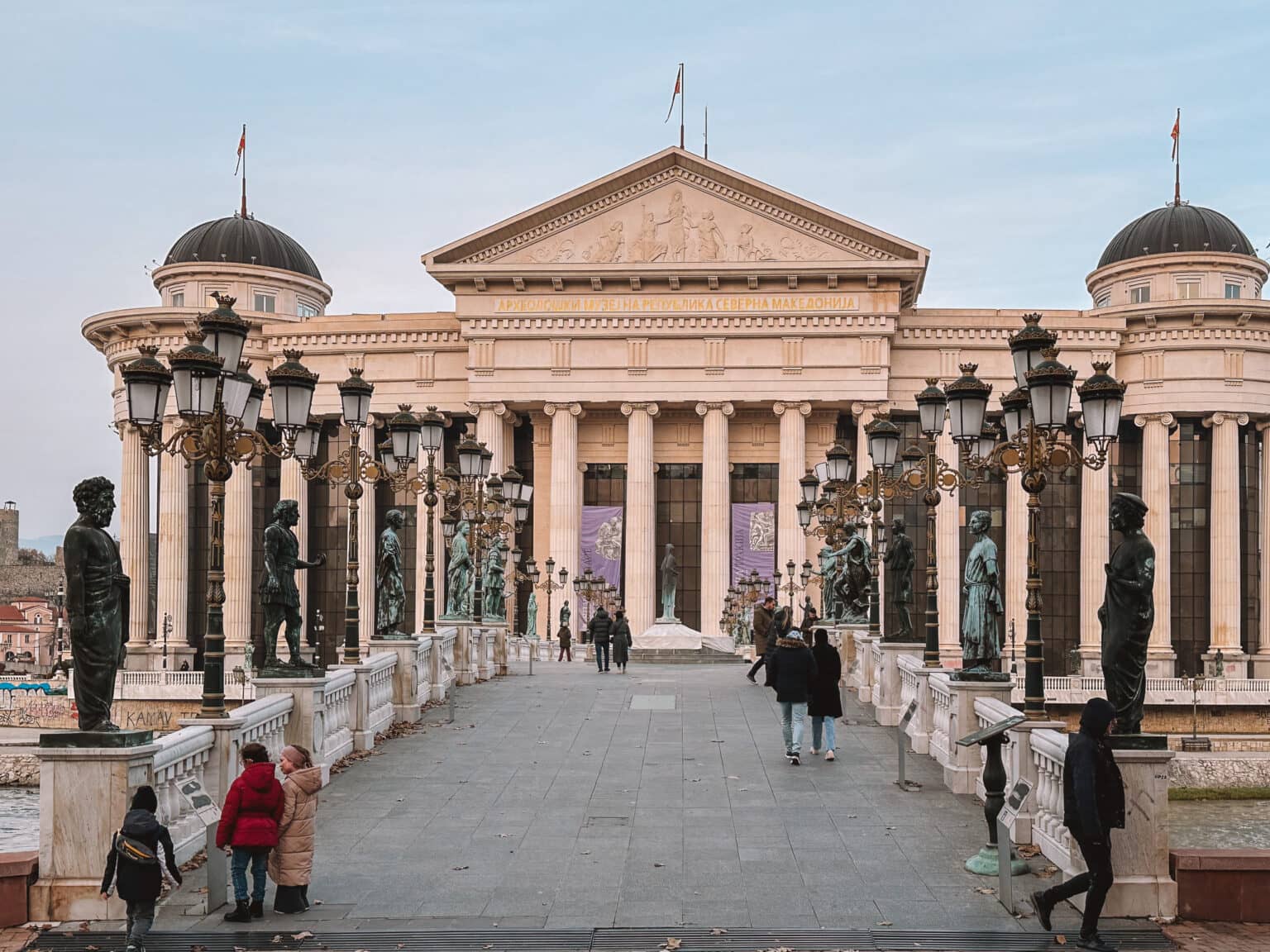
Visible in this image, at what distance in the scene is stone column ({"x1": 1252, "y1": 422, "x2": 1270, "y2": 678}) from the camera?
223 feet

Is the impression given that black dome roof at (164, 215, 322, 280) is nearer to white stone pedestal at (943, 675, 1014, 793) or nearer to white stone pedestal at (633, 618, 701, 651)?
white stone pedestal at (633, 618, 701, 651)

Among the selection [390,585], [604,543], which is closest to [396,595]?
[390,585]

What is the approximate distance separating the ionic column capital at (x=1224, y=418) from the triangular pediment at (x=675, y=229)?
51.9ft

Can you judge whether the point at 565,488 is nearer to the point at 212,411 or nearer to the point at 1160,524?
the point at 1160,524

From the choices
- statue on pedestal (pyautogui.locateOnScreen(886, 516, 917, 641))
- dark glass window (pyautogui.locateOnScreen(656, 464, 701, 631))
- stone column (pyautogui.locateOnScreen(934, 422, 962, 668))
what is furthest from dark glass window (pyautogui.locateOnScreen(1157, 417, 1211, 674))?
statue on pedestal (pyautogui.locateOnScreen(886, 516, 917, 641))

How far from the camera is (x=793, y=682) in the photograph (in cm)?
1917

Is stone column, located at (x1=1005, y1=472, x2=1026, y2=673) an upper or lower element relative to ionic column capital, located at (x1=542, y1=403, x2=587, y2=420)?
lower

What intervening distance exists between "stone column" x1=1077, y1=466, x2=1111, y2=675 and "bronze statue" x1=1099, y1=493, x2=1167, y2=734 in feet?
191

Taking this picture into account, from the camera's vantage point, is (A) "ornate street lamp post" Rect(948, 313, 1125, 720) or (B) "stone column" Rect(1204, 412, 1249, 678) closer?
(A) "ornate street lamp post" Rect(948, 313, 1125, 720)

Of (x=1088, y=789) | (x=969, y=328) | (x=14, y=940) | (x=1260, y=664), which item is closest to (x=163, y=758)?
(x=14, y=940)

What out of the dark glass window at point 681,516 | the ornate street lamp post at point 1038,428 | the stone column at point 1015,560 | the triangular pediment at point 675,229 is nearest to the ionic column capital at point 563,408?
the dark glass window at point 681,516

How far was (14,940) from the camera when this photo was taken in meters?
10.9

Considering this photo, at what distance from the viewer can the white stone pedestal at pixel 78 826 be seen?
1129 cm

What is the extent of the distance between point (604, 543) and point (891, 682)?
4434 cm
